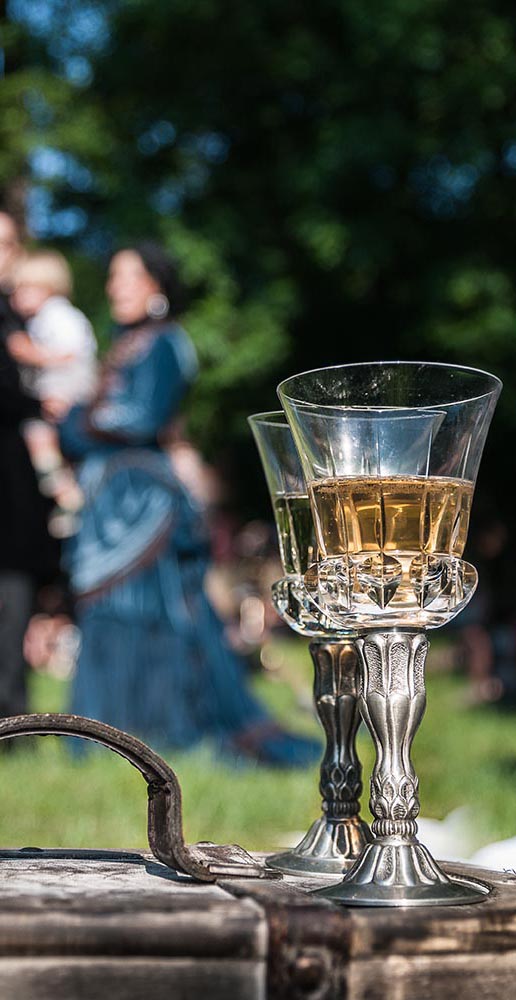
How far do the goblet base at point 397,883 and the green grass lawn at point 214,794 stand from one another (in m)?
1.19

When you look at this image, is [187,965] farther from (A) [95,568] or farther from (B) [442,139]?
(B) [442,139]

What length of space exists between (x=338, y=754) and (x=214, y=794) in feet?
7.24

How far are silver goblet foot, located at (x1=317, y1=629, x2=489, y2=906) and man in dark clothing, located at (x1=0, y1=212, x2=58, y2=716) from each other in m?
3.87

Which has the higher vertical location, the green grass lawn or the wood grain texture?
the wood grain texture

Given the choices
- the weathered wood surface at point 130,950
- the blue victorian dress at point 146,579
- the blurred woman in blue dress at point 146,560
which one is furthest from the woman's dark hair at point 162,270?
the weathered wood surface at point 130,950

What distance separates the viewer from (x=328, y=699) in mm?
1910

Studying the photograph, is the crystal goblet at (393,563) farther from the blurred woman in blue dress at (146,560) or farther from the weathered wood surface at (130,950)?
the blurred woman in blue dress at (146,560)

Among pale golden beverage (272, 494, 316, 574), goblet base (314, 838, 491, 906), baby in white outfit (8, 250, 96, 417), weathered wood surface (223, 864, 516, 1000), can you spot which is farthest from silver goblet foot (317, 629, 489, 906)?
baby in white outfit (8, 250, 96, 417)

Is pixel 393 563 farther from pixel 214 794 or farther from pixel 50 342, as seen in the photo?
pixel 50 342

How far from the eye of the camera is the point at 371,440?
1.58m

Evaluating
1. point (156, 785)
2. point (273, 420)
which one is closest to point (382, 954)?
point (156, 785)

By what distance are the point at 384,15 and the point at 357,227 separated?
2.01 m

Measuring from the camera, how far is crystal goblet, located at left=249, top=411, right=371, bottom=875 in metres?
1.87

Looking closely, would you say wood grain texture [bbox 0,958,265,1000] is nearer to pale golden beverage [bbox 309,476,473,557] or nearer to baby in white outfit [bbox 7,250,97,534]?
pale golden beverage [bbox 309,476,473,557]
